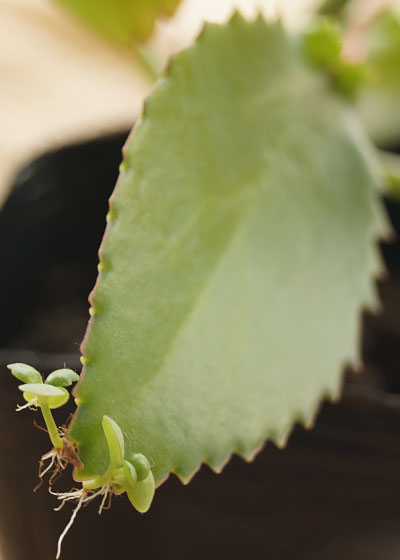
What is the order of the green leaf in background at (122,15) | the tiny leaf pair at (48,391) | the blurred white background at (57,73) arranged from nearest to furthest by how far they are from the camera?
the tiny leaf pair at (48,391) → the green leaf in background at (122,15) → the blurred white background at (57,73)

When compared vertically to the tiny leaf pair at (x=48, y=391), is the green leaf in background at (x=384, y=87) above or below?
below

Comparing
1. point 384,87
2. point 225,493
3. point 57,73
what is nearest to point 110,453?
point 225,493

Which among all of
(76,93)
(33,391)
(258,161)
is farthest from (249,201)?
(76,93)

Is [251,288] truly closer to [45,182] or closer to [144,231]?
[144,231]

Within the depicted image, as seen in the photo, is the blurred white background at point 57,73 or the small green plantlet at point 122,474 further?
the blurred white background at point 57,73

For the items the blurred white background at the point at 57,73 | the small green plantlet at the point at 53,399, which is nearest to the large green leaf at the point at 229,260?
the small green plantlet at the point at 53,399

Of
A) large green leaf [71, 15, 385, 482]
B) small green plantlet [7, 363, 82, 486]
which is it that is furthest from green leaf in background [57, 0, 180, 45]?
small green plantlet [7, 363, 82, 486]

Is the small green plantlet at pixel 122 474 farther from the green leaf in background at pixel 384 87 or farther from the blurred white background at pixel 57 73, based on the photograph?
the blurred white background at pixel 57 73
